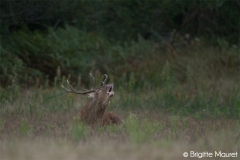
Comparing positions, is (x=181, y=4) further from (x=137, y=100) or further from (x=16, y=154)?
(x=16, y=154)

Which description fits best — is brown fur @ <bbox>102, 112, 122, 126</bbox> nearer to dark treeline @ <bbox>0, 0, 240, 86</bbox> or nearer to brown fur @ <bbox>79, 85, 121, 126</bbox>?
brown fur @ <bbox>79, 85, 121, 126</bbox>

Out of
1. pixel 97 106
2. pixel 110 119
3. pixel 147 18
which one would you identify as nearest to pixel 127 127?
pixel 97 106

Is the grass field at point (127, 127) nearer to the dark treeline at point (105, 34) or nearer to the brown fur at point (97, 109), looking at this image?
the brown fur at point (97, 109)

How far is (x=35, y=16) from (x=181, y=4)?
509 centimetres

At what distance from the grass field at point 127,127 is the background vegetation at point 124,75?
0.02 meters

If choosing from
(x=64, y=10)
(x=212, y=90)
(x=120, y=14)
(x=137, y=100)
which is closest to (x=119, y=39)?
(x=120, y=14)

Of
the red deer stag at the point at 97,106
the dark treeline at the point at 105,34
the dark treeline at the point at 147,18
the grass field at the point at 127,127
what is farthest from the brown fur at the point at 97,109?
the dark treeline at the point at 147,18

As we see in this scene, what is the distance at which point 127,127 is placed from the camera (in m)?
9.88

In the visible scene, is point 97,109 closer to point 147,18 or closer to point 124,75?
point 124,75

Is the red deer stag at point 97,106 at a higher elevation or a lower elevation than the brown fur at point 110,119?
higher

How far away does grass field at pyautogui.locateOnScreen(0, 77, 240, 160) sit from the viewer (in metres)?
8.04

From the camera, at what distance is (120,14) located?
72.0ft

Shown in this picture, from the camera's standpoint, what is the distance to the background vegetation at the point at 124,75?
892 cm

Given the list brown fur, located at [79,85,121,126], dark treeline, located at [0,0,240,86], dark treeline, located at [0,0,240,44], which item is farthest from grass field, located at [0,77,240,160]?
dark treeline, located at [0,0,240,44]
